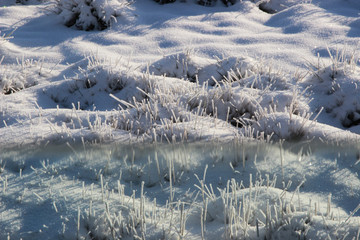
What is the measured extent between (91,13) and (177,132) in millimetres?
4006

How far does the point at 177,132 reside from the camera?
290 centimetres

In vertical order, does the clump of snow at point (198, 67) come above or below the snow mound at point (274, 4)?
below

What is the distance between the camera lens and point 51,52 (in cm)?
543

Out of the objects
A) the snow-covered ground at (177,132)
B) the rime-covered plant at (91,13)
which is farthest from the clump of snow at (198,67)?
the rime-covered plant at (91,13)

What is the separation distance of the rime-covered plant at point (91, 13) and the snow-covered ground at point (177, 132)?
0.02 meters

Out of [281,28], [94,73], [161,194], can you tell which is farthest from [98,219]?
[281,28]

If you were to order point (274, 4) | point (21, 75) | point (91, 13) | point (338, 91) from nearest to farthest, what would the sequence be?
point (338, 91) → point (21, 75) → point (91, 13) → point (274, 4)

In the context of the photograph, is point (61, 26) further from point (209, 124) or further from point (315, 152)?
point (315, 152)

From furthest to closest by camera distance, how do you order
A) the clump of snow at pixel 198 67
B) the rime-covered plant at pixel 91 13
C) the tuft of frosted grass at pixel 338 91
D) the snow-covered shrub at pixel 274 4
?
the snow-covered shrub at pixel 274 4 → the rime-covered plant at pixel 91 13 → the clump of snow at pixel 198 67 → the tuft of frosted grass at pixel 338 91

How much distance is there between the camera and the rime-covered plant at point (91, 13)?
6156mm

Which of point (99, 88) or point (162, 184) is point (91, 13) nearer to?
point (99, 88)

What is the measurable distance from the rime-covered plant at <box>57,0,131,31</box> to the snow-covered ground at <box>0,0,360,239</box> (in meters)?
0.02

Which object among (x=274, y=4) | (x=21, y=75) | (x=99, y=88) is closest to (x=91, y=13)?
(x=21, y=75)

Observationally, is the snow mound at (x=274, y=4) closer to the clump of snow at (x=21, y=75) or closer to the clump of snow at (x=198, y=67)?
the clump of snow at (x=198, y=67)
